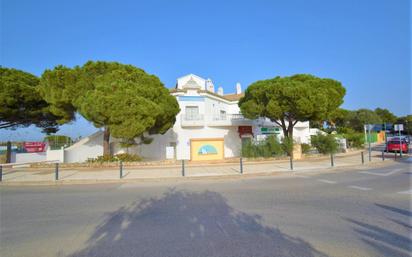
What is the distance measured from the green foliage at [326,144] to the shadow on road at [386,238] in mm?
17251

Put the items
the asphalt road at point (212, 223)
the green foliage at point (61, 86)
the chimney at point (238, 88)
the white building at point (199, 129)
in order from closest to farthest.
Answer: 1. the asphalt road at point (212, 223)
2. the green foliage at point (61, 86)
3. the white building at point (199, 129)
4. the chimney at point (238, 88)

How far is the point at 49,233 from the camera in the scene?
186 inches

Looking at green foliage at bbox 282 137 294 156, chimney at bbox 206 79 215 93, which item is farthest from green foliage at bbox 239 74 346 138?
chimney at bbox 206 79 215 93

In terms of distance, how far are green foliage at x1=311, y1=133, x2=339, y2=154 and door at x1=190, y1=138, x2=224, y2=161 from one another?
9.60 metres

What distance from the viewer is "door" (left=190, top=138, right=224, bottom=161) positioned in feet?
64.1

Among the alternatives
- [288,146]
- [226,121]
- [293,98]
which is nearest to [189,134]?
[226,121]

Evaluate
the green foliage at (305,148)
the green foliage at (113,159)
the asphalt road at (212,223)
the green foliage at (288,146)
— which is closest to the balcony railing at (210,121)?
the green foliage at (305,148)

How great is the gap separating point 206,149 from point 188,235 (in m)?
15.4

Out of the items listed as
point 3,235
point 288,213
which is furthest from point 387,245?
point 3,235

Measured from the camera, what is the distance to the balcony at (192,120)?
2428 centimetres

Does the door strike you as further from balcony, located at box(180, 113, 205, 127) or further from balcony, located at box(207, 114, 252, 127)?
balcony, located at box(207, 114, 252, 127)

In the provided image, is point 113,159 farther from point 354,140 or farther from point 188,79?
point 354,140

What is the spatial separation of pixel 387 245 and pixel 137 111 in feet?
46.0

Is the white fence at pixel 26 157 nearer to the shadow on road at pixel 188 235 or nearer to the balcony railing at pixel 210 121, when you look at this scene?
the balcony railing at pixel 210 121
